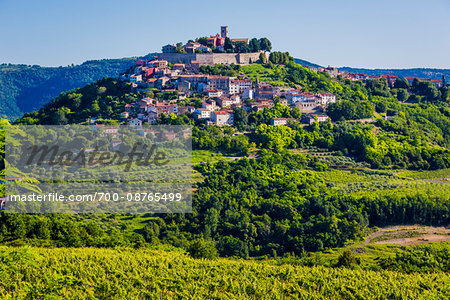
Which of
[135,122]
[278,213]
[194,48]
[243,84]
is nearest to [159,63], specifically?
[194,48]

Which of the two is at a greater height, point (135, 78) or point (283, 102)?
point (135, 78)

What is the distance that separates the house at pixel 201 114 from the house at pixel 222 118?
54cm

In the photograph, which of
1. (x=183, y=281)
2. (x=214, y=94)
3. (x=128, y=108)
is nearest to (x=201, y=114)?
(x=214, y=94)

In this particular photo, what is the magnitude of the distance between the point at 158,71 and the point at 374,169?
1145 inches

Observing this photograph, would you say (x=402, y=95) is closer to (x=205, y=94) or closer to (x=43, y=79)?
(x=205, y=94)

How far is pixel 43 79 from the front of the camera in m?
131

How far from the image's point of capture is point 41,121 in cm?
4950

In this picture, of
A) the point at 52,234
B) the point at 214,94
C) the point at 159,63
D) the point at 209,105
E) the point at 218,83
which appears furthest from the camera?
the point at 159,63

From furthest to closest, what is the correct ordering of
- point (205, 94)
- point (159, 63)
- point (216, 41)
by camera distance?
point (216, 41)
point (159, 63)
point (205, 94)

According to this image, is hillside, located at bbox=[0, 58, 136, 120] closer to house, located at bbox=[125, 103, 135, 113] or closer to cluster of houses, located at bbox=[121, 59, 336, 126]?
cluster of houses, located at bbox=[121, 59, 336, 126]

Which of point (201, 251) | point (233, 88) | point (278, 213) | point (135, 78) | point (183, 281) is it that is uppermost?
point (135, 78)

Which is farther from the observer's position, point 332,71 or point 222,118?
point 332,71

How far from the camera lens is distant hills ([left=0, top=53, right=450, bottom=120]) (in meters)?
117

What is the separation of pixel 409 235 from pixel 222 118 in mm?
23479
